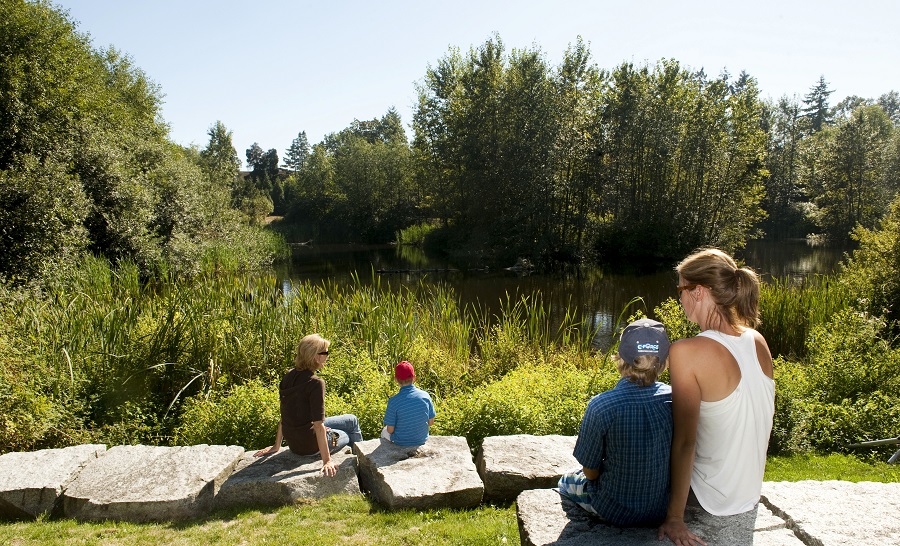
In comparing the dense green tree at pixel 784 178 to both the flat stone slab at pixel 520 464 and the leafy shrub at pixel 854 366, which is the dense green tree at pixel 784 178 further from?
the flat stone slab at pixel 520 464

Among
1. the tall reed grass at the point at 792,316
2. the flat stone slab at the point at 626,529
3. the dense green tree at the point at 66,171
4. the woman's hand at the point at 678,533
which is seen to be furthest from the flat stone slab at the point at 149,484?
the dense green tree at the point at 66,171

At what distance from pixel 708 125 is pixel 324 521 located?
29.8 metres

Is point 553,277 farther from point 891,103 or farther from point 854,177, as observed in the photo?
point 891,103

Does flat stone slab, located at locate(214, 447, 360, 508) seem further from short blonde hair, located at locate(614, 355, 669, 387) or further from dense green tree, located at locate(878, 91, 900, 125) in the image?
dense green tree, located at locate(878, 91, 900, 125)

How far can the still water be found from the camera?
17531mm

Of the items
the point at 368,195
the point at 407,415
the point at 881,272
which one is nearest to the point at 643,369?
the point at 407,415

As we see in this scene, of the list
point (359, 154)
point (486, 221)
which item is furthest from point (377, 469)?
point (359, 154)

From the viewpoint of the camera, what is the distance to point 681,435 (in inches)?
97.2

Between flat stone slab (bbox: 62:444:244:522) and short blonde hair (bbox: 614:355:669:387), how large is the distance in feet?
9.75

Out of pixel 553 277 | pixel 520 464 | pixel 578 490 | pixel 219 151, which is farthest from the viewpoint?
pixel 219 151

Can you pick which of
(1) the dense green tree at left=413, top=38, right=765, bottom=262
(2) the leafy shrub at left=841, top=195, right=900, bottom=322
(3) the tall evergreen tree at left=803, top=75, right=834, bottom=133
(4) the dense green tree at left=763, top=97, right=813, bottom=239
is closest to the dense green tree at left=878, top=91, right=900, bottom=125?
(3) the tall evergreen tree at left=803, top=75, right=834, bottom=133

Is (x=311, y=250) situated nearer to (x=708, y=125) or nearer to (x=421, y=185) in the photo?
(x=421, y=185)

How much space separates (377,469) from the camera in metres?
4.17

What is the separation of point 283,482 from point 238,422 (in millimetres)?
1674
